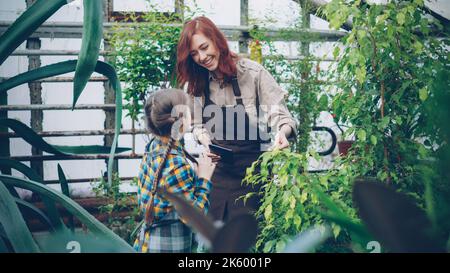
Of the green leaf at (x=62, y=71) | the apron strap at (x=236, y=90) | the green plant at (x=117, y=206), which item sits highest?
the green leaf at (x=62, y=71)

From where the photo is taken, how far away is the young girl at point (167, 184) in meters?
1.46

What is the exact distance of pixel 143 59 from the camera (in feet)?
8.56

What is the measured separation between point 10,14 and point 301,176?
7.63 ft

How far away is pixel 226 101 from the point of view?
186 cm

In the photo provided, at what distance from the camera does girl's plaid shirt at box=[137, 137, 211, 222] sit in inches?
57.9

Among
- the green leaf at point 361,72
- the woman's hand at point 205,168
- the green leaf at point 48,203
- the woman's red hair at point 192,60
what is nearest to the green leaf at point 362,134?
the green leaf at point 361,72

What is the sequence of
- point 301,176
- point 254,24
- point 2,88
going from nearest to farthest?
point 2,88, point 301,176, point 254,24

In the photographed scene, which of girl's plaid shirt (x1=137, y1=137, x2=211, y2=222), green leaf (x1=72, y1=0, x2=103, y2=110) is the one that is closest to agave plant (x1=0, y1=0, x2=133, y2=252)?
green leaf (x1=72, y1=0, x2=103, y2=110)

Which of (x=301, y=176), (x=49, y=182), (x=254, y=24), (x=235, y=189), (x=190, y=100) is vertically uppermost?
(x=254, y=24)

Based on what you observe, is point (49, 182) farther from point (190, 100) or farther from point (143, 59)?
point (190, 100)

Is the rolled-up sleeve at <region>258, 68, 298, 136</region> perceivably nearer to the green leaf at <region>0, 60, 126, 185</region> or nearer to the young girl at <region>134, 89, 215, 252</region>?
the young girl at <region>134, 89, 215, 252</region>

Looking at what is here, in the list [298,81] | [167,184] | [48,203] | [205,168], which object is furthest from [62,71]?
[298,81]

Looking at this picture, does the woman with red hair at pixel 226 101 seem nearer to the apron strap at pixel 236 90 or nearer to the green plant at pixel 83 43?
the apron strap at pixel 236 90
